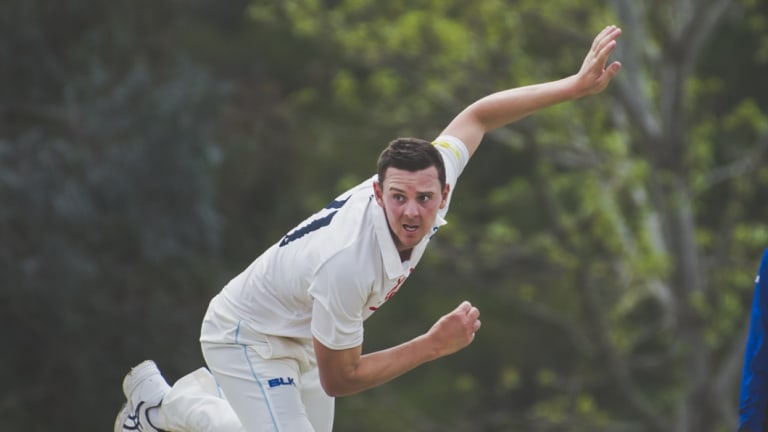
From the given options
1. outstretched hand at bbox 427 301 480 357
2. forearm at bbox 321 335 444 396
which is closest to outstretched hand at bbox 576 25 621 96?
outstretched hand at bbox 427 301 480 357

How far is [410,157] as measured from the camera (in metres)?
4.93

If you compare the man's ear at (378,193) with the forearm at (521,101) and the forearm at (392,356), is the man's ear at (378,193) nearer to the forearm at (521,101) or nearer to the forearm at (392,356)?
the forearm at (392,356)

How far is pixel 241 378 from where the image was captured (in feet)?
17.4

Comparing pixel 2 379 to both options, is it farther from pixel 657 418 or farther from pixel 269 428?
pixel 269 428

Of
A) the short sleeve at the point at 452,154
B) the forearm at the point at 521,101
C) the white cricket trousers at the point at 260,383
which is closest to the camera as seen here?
the white cricket trousers at the point at 260,383

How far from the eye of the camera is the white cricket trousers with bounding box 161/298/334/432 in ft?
17.2

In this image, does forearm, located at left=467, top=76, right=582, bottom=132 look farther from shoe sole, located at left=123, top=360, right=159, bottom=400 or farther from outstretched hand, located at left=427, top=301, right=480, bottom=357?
shoe sole, located at left=123, top=360, right=159, bottom=400

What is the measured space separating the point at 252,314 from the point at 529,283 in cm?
1100

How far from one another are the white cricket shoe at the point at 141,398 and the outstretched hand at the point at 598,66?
211 cm

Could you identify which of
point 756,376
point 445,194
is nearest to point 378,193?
point 445,194

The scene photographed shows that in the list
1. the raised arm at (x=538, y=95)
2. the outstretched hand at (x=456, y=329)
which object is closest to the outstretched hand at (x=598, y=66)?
the raised arm at (x=538, y=95)

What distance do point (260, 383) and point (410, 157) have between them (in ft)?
3.45

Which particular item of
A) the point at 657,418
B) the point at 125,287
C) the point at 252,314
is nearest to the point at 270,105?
the point at 125,287

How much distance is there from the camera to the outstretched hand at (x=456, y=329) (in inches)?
192
